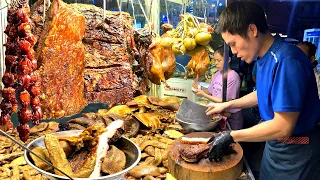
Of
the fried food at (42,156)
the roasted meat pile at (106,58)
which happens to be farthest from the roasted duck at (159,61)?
the fried food at (42,156)

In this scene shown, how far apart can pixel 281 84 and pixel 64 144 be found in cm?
127

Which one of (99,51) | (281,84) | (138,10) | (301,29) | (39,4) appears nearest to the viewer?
(281,84)

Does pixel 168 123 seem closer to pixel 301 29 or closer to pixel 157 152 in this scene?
pixel 157 152

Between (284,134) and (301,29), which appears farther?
(301,29)

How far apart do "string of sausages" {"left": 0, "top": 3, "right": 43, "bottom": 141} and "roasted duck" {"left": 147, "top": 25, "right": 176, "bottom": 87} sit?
193 cm

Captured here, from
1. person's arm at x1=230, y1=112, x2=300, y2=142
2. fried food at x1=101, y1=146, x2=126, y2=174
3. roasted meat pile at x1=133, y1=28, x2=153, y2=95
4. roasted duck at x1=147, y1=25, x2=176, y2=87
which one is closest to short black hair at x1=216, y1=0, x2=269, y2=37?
person's arm at x1=230, y1=112, x2=300, y2=142

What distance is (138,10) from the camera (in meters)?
4.57

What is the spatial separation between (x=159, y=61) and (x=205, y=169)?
6.90 ft

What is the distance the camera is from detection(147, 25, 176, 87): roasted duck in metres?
3.75

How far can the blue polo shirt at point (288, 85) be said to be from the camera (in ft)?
5.96

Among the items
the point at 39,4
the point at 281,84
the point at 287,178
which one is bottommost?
the point at 287,178

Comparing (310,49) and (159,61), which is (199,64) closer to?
(159,61)

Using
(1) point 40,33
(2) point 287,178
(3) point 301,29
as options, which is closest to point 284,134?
(2) point 287,178

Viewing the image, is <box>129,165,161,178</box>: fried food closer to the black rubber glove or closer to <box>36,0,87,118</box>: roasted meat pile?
the black rubber glove
